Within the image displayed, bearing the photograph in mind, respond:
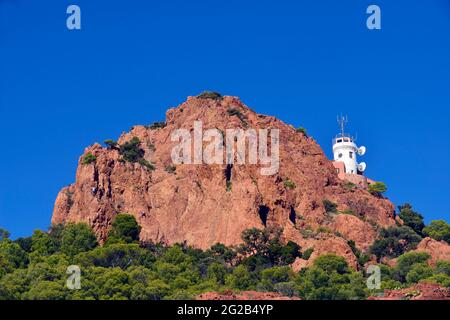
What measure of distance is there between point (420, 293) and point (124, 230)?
100 feet

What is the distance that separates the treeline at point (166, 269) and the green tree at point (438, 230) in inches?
484

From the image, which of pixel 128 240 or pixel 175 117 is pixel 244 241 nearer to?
Answer: pixel 128 240

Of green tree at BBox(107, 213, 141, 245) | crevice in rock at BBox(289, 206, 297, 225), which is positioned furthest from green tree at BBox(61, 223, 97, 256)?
crevice in rock at BBox(289, 206, 297, 225)

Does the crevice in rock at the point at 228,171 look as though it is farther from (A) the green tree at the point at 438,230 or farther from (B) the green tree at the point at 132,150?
(A) the green tree at the point at 438,230

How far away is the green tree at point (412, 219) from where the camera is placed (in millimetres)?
107750

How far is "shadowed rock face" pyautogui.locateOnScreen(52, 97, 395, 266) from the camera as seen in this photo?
320ft

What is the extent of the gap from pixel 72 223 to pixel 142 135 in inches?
697

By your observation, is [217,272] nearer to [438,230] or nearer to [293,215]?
[293,215]

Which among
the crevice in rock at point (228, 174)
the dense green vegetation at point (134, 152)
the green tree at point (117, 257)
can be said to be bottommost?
the green tree at point (117, 257)

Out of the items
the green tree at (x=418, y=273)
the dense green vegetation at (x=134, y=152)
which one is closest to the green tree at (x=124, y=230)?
the dense green vegetation at (x=134, y=152)

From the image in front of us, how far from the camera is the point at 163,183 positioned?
10269cm

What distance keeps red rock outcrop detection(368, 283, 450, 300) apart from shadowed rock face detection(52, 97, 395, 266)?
16642 millimetres

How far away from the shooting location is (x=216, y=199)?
99.7 m

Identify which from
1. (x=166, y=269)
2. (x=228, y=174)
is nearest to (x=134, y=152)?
(x=228, y=174)
